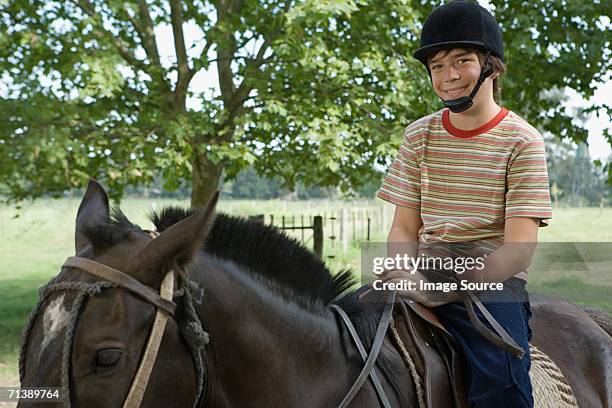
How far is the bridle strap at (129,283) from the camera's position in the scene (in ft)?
6.25

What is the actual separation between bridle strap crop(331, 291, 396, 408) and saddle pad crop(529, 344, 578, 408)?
696 millimetres

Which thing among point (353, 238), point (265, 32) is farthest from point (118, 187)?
point (353, 238)

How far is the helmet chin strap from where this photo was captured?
2.48 meters

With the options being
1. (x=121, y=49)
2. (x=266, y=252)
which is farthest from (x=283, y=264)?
(x=121, y=49)

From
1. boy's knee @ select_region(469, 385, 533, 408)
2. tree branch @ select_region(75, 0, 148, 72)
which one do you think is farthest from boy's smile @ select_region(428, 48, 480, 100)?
tree branch @ select_region(75, 0, 148, 72)

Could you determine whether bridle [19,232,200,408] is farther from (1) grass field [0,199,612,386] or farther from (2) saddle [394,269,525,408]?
(2) saddle [394,269,525,408]

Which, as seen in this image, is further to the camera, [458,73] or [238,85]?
[238,85]

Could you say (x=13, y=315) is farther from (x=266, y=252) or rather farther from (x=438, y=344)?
(x=438, y=344)

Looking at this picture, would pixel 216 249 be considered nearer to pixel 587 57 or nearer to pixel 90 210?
pixel 90 210

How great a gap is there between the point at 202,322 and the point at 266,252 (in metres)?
0.41

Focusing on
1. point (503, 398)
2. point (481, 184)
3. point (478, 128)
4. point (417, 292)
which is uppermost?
point (478, 128)

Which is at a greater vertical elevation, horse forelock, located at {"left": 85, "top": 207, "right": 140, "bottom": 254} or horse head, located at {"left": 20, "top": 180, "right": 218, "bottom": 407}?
horse forelock, located at {"left": 85, "top": 207, "right": 140, "bottom": 254}

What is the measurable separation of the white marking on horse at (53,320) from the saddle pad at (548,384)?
1.80m

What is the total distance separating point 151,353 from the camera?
6.16 ft
